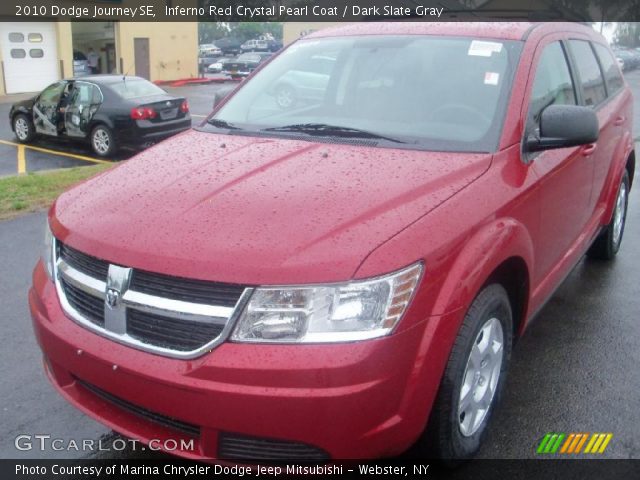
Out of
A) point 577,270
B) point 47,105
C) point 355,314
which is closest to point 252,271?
point 355,314

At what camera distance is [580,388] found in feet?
11.8

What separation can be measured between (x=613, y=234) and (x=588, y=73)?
160 centimetres

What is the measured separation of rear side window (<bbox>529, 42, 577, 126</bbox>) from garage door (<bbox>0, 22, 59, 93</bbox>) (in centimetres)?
2425

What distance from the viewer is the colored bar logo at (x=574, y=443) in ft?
10.00

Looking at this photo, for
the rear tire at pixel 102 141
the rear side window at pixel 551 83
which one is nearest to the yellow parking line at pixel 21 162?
the rear tire at pixel 102 141

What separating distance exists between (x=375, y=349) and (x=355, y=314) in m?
0.13

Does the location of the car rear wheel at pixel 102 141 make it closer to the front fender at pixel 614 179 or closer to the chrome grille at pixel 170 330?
the front fender at pixel 614 179

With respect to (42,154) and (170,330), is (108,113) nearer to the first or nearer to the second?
(42,154)

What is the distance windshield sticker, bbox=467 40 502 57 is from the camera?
140 inches

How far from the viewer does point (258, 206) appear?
2.63 meters

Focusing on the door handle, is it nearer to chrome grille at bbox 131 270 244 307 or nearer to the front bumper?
the front bumper

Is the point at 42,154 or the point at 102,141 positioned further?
the point at 42,154

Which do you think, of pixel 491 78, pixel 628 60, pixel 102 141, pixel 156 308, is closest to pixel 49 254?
pixel 156 308

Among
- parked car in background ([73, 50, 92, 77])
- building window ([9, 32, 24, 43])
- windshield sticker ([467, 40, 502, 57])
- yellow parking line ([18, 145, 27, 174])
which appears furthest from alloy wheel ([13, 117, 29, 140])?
parked car in background ([73, 50, 92, 77])
